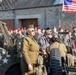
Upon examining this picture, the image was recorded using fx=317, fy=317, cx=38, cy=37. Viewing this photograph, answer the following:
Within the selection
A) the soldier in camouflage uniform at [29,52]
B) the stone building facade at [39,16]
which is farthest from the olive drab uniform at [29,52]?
the stone building facade at [39,16]

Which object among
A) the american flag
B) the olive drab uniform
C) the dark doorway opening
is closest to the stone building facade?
the dark doorway opening

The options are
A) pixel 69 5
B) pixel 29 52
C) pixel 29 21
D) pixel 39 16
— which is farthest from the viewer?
pixel 29 21

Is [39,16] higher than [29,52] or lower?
higher

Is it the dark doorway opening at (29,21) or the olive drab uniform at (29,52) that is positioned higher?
the dark doorway opening at (29,21)

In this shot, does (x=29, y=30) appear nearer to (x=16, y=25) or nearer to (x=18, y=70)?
(x=18, y=70)

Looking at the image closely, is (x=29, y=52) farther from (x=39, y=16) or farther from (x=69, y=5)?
(x=39, y=16)

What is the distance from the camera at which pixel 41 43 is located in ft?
28.6

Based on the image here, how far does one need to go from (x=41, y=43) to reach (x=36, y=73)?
2.32 meters

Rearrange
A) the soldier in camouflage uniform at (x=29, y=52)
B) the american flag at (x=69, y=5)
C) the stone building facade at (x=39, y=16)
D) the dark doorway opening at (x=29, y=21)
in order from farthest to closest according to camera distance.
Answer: the dark doorway opening at (x=29, y=21) → the stone building facade at (x=39, y=16) → the american flag at (x=69, y=5) → the soldier in camouflage uniform at (x=29, y=52)

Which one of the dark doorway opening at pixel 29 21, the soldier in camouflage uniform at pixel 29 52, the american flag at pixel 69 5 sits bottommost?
the soldier in camouflage uniform at pixel 29 52

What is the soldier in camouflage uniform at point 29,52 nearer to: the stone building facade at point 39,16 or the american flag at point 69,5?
the american flag at point 69,5

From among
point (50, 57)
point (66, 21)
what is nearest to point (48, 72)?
point (50, 57)

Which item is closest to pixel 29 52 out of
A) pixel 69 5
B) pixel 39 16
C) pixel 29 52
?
pixel 29 52

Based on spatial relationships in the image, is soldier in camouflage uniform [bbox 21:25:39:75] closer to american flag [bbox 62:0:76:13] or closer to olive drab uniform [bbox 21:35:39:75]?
olive drab uniform [bbox 21:35:39:75]
